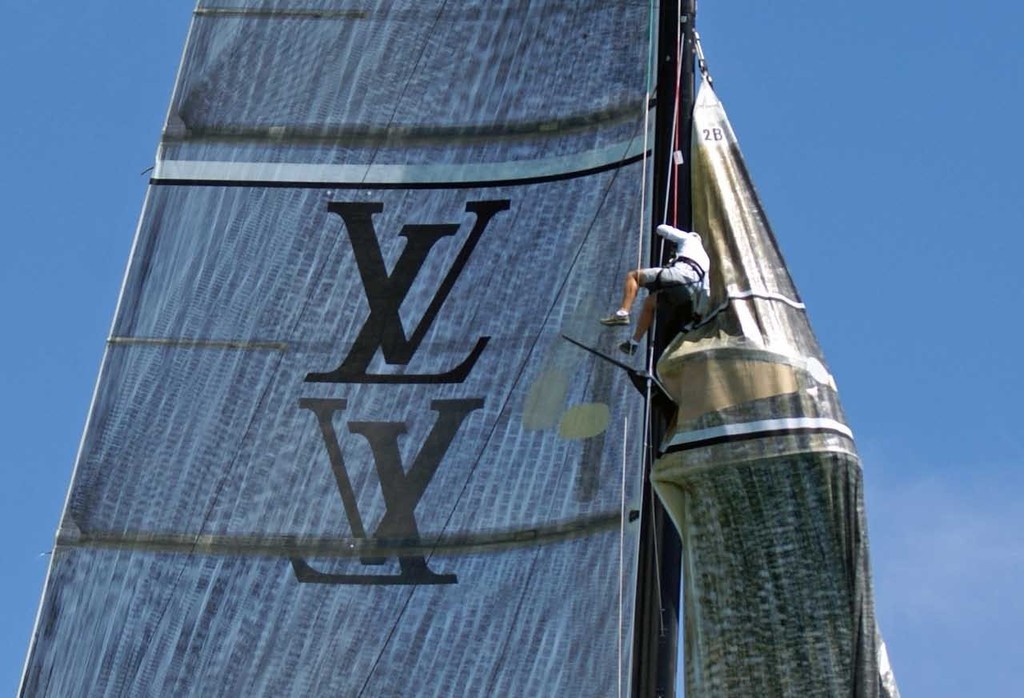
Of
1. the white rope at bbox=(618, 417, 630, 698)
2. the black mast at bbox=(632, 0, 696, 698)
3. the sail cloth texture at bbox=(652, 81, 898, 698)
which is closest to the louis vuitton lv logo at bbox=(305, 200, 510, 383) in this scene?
the black mast at bbox=(632, 0, 696, 698)

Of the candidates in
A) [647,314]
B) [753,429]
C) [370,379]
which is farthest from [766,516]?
[370,379]

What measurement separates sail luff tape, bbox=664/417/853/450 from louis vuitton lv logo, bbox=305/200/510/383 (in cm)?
139

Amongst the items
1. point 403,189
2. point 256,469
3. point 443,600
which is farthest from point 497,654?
point 403,189

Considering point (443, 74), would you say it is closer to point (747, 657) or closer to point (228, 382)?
point (228, 382)

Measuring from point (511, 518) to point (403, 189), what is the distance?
2.05m

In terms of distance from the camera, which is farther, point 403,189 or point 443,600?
point 403,189

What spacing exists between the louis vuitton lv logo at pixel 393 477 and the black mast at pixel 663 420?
3.16ft

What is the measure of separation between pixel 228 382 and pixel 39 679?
179cm

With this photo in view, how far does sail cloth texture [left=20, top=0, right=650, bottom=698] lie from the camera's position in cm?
1348

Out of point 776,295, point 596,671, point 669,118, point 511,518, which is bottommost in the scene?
point 596,671

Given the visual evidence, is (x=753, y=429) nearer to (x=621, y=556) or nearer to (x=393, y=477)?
(x=621, y=556)

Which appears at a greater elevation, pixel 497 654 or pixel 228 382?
pixel 228 382

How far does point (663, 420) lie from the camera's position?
13.5m

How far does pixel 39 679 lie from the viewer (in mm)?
13680
